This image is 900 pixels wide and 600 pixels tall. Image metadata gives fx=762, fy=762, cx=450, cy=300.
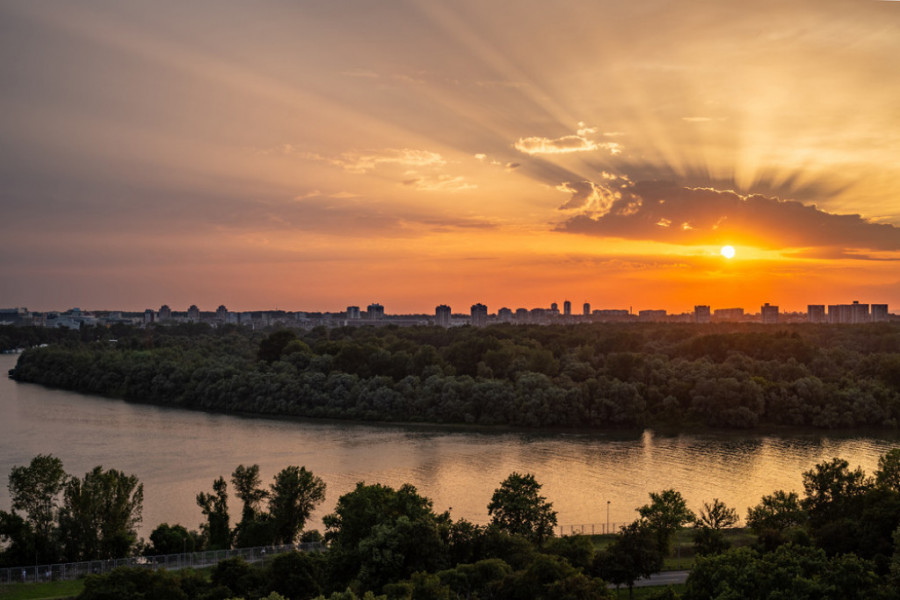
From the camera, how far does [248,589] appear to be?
5.58 m

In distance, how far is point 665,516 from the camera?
7.39 metres

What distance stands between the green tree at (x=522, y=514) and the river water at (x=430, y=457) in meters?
1.45

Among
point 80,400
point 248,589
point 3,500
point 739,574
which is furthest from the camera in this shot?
point 80,400

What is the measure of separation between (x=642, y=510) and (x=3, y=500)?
761cm

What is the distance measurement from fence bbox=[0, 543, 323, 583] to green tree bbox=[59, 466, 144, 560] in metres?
0.35

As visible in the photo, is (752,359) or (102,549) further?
(752,359)

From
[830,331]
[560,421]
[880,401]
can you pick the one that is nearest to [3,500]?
[560,421]

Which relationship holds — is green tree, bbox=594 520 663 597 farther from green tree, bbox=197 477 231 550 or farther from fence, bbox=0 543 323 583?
green tree, bbox=197 477 231 550

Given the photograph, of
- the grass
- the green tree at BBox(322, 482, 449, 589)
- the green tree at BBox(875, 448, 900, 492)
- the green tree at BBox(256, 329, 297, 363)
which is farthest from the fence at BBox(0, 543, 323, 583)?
the green tree at BBox(256, 329, 297, 363)

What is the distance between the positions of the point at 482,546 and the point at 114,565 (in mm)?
3380

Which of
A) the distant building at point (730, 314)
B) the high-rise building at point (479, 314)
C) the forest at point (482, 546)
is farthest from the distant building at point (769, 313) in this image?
the forest at point (482, 546)

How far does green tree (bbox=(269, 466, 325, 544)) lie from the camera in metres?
8.12

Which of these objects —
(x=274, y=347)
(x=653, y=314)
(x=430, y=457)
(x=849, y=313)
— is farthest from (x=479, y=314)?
(x=430, y=457)

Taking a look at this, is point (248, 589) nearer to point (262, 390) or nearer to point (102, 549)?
point (102, 549)
